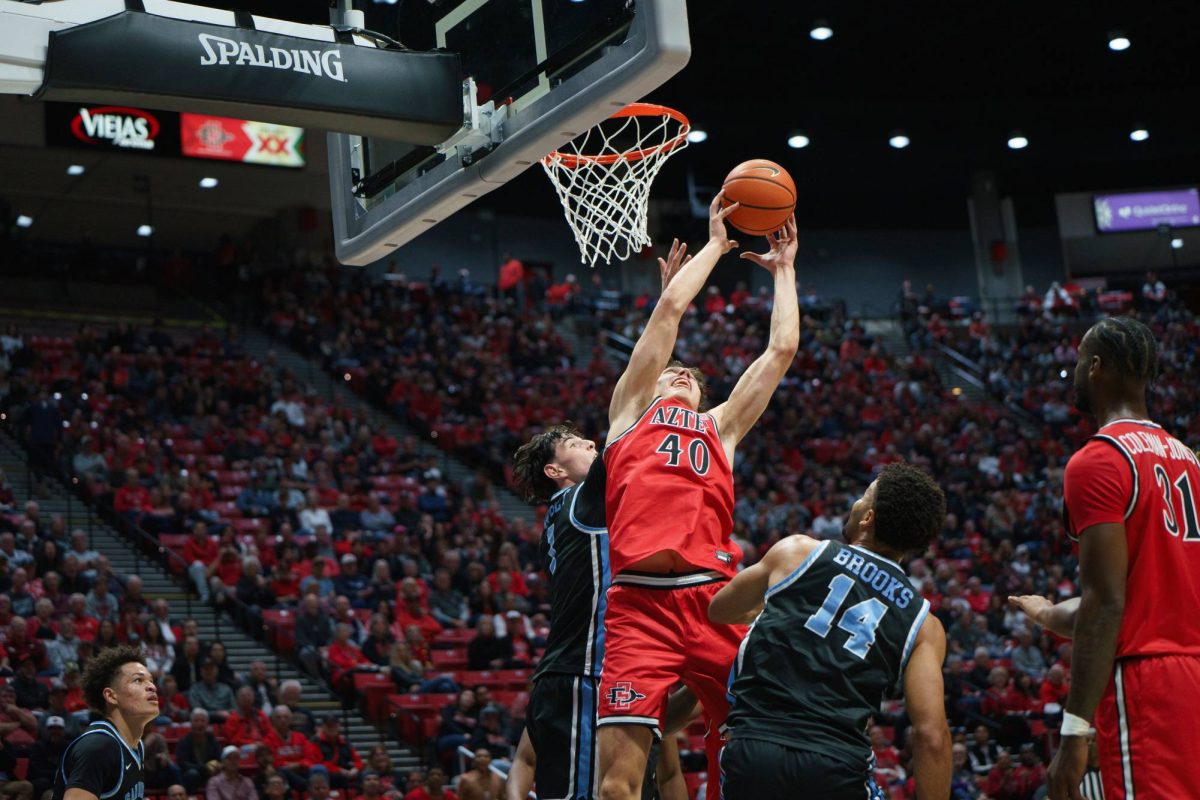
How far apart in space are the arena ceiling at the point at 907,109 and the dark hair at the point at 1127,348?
708 inches

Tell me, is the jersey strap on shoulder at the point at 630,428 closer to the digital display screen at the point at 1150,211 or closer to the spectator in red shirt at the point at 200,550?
the spectator in red shirt at the point at 200,550

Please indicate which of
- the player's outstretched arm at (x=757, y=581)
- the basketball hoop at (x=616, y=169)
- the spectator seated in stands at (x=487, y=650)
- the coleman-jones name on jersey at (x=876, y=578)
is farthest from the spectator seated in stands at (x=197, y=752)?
the coleman-jones name on jersey at (x=876, y=578)

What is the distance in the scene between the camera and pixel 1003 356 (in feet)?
82.4

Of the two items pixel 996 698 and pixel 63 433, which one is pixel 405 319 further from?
pixel 996 698

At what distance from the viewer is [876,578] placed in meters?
3.89

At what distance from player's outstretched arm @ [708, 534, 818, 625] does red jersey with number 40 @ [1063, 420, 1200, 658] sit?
0.76 m

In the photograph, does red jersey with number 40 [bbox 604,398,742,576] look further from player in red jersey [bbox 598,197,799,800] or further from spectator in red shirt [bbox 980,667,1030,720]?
spectator in red shirt [bbox 980,667,1030,720]

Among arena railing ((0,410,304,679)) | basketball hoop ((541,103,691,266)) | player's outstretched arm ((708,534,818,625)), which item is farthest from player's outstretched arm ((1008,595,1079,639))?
arena railing ((0,410,304,679))

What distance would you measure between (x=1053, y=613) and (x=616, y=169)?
4659 millimetres

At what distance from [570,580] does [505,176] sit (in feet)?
5.03

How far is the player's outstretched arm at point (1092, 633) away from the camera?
3363 mm

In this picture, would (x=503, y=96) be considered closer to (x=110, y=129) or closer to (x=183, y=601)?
(x=183, y=601)

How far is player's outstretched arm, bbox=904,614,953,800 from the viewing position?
12.3ft

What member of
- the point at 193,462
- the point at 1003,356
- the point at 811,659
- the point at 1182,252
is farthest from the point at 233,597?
the point at 1182,252
